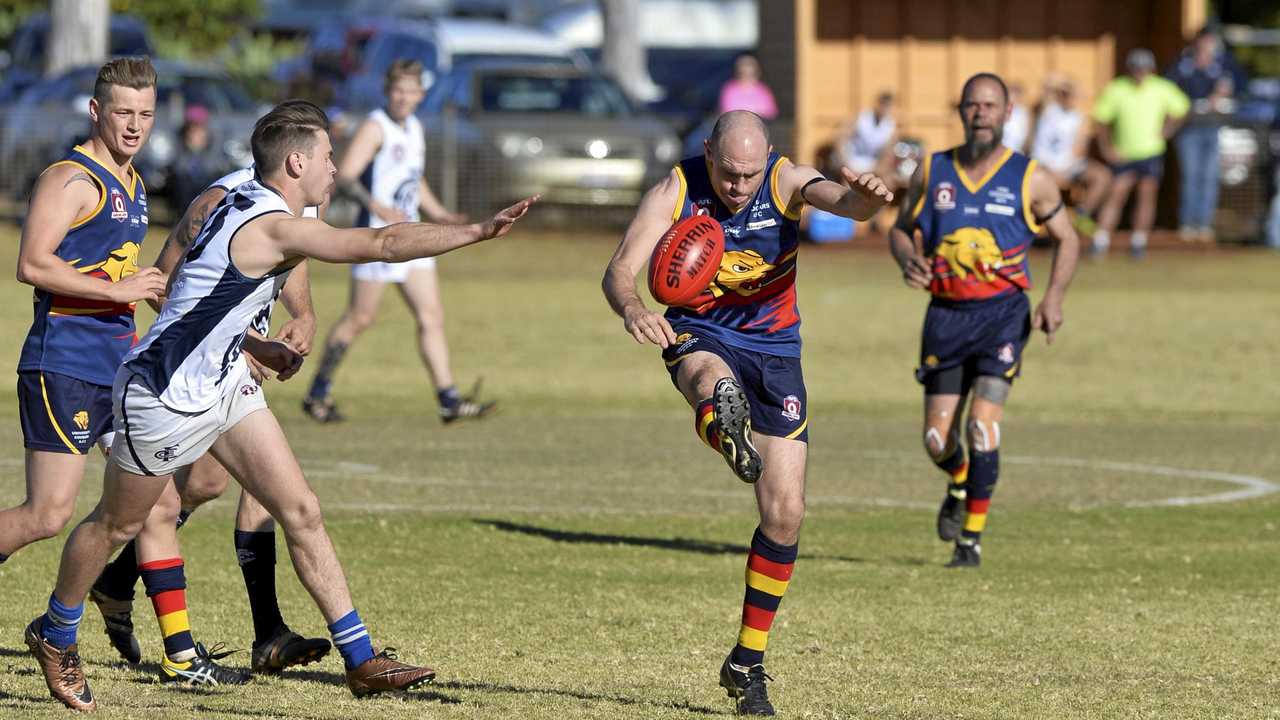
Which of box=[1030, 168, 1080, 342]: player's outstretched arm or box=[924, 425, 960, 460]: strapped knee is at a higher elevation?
box=[1030, 168, 1080, 342]: player's outstretched arm

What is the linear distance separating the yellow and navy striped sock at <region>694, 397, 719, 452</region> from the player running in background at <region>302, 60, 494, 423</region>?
6.91 m

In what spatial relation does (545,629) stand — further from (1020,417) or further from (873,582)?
(1020,417)

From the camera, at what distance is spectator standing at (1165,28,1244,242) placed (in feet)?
85.1

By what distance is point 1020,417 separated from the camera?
53.4 ft

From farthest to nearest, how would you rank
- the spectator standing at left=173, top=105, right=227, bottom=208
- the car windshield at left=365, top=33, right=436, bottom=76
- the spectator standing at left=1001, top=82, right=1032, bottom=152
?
the car windshield at left=365, top=33, right=436, bottom=76
the spectator standing at left=173, top=105, right=227, bottom=208
the spectator standing at left=1001, top=82, right=1032, bottom=152

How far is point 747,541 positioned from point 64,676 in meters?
4.62

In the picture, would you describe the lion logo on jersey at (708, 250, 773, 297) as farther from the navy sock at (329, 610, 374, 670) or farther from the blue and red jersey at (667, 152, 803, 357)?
the navy sock at (329, 610, 374, 670)

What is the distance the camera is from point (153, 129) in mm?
25031

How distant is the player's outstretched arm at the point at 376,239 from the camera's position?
6.33m

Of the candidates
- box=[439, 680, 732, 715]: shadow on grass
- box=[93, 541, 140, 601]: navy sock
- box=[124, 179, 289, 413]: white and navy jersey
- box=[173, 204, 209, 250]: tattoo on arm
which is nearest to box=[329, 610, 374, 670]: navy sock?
box=[439, 680, 732, 715]: shadow on grass

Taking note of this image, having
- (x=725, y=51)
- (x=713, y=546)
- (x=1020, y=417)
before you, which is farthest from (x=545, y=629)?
(x=725, y=51)

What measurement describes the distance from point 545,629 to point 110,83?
106 inches

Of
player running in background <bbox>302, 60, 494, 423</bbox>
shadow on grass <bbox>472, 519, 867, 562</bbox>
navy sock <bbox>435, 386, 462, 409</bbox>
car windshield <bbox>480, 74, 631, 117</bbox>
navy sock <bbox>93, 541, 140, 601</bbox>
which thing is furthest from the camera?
car windshield <bbox>480, 74, 631, 117</bbox>

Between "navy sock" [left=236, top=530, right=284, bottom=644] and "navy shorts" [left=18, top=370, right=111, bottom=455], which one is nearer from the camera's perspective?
"navy shorts" [left=18, top=370, right=111, bottom=455]
